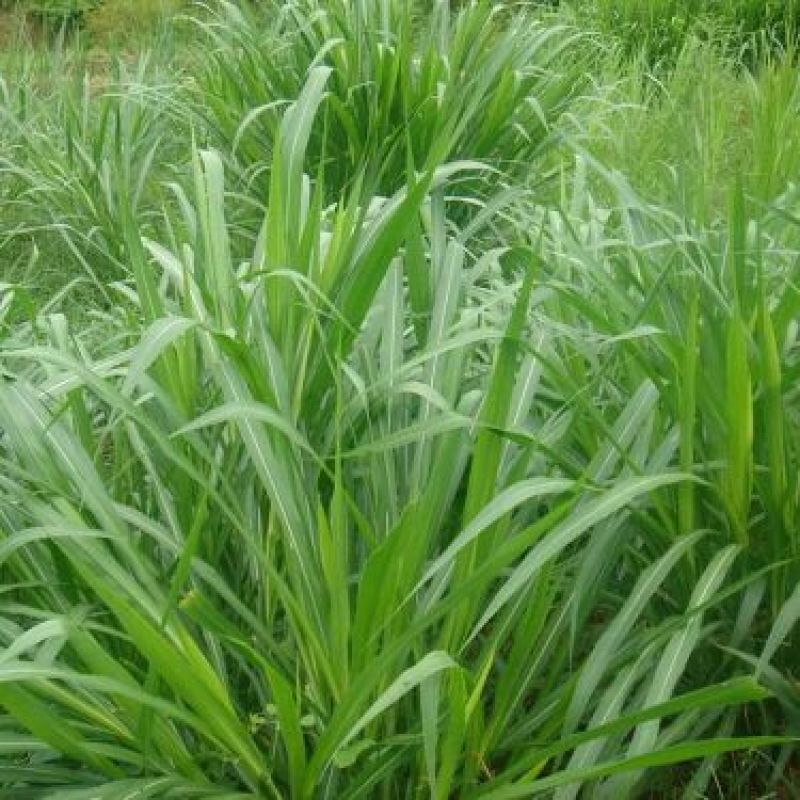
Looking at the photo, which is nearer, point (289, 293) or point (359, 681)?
point (359, 681)

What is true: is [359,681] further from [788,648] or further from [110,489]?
[788,648]

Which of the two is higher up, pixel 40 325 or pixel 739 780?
pixel 40 325

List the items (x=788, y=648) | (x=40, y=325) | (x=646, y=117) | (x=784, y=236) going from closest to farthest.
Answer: (x=788, y=648) < (x=40, y=325) < (x=784, y=236) < (x=646, y=117)

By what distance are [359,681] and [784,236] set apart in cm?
139

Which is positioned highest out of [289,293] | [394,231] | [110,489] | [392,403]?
[394,231]

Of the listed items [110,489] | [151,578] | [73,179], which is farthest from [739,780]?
[73,179]

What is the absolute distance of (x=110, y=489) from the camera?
68.6 inches

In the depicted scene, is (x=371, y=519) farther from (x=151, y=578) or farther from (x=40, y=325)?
(x=40, y=325)

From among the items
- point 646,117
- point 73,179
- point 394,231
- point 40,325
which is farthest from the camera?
point 646,117

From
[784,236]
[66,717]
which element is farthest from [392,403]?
[784,236]

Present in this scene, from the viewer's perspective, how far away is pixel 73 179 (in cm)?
368

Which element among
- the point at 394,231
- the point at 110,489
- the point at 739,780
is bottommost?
the point at 739,780

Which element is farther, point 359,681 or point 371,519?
point 371,519

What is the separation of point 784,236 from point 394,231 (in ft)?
3.38
